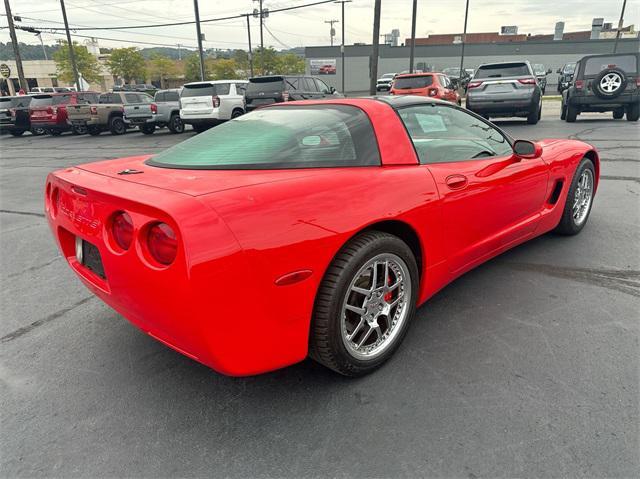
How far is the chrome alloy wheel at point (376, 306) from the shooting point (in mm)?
2211

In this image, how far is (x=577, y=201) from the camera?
13.3ft

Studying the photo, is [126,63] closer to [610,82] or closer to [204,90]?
[204,90]

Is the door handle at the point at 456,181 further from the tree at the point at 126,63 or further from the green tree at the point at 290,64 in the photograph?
the tree at the point at 126,63

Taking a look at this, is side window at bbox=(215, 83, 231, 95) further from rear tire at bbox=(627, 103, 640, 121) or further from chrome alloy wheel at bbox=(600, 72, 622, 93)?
rear tire at bbox=(627, 103, 640, 121)

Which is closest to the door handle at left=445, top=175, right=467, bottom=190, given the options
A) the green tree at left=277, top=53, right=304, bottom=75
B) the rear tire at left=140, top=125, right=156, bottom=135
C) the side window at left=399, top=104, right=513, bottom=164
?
the side window at left=399, top=104, right=513, bottom=164

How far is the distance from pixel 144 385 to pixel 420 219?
65.4 inches

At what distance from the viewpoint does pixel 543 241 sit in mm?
4078

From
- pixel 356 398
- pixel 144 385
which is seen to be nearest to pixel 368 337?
pixel 356 398

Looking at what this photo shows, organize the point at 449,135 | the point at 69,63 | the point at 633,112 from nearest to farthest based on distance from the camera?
the point at 449,135, the point at 633,112, the point at 69,63

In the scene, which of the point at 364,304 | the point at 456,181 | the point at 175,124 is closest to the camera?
the point at 364,304

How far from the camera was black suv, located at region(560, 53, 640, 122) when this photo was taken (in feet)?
38.5

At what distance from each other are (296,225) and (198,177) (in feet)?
1.87

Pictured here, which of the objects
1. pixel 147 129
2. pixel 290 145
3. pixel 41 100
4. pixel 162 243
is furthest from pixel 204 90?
pixel 162 243

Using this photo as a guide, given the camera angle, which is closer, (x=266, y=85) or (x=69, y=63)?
(x=266, y=85)
